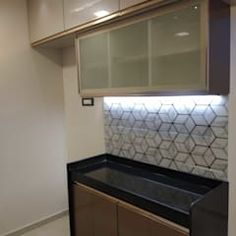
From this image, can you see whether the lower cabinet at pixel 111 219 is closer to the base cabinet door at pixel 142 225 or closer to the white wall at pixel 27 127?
the base cabinet door at pixel 142 225

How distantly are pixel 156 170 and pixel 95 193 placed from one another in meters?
0.54

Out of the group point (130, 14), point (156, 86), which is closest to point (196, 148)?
point (156, 86)

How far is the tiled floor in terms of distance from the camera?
2.73 metres

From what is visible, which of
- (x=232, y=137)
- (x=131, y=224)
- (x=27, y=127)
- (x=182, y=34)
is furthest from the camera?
(x=27, y=127)

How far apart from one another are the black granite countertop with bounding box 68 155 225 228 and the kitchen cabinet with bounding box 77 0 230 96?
70 centimetres

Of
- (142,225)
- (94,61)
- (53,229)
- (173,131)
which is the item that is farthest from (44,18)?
(53,229)

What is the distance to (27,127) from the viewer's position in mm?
2746

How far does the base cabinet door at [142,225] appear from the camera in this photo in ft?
5.03

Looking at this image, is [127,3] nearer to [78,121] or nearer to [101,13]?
[101,13]

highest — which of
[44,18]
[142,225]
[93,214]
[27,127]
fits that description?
[44,18]

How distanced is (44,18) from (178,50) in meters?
1.46

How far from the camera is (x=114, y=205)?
1.90m

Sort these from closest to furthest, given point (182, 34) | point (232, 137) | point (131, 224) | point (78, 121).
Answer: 1. point (182, 34)
2. point (232, 137)
3. point (131, 224)
4. point (78, 121)

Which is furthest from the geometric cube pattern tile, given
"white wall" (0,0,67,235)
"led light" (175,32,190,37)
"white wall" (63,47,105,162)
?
"white wall" (0,0,67,235)
